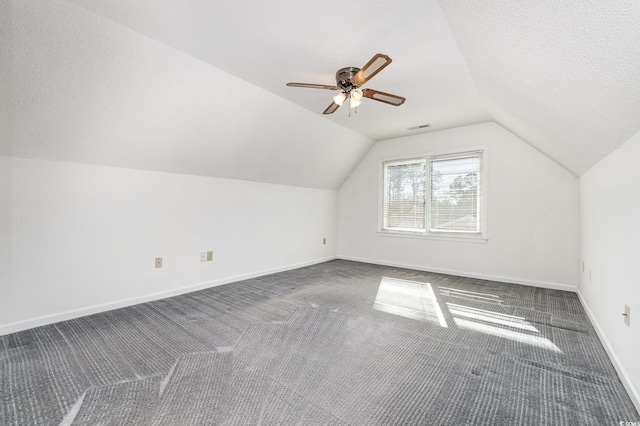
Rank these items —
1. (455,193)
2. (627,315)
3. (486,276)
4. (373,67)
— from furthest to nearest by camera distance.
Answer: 1. (455,193)
2. (486,276)
3. (373,67)
4. (627,315)

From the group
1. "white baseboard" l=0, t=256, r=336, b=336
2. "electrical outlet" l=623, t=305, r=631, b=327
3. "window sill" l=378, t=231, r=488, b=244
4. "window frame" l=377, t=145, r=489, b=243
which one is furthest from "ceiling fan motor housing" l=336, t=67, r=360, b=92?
"window sill" l=378, t=231, r=488, b=244

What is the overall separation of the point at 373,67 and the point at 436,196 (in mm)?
3206

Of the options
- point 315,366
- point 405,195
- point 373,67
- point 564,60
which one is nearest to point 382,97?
point 373,67

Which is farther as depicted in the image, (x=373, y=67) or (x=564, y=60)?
(x=373, y=67)

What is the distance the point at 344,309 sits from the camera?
2936 mm

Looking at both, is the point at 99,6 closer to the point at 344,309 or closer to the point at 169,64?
the point at 169,64

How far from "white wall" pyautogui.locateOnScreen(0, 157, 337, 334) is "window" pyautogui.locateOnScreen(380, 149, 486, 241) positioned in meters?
2.28

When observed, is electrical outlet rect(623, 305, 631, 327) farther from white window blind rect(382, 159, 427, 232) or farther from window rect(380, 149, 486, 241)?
white window blind rect(382, 159, 427, 232)

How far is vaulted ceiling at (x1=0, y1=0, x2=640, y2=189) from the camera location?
1401 mm

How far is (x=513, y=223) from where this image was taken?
401 cm

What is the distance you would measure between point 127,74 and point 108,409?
2358mm

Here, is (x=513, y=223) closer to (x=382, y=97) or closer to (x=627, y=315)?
(x=627, y=315)

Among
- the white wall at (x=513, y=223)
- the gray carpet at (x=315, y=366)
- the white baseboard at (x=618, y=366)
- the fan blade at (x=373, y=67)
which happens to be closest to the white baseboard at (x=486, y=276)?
the white wall at (x=513, y=223)

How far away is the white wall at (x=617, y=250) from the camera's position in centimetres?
159
